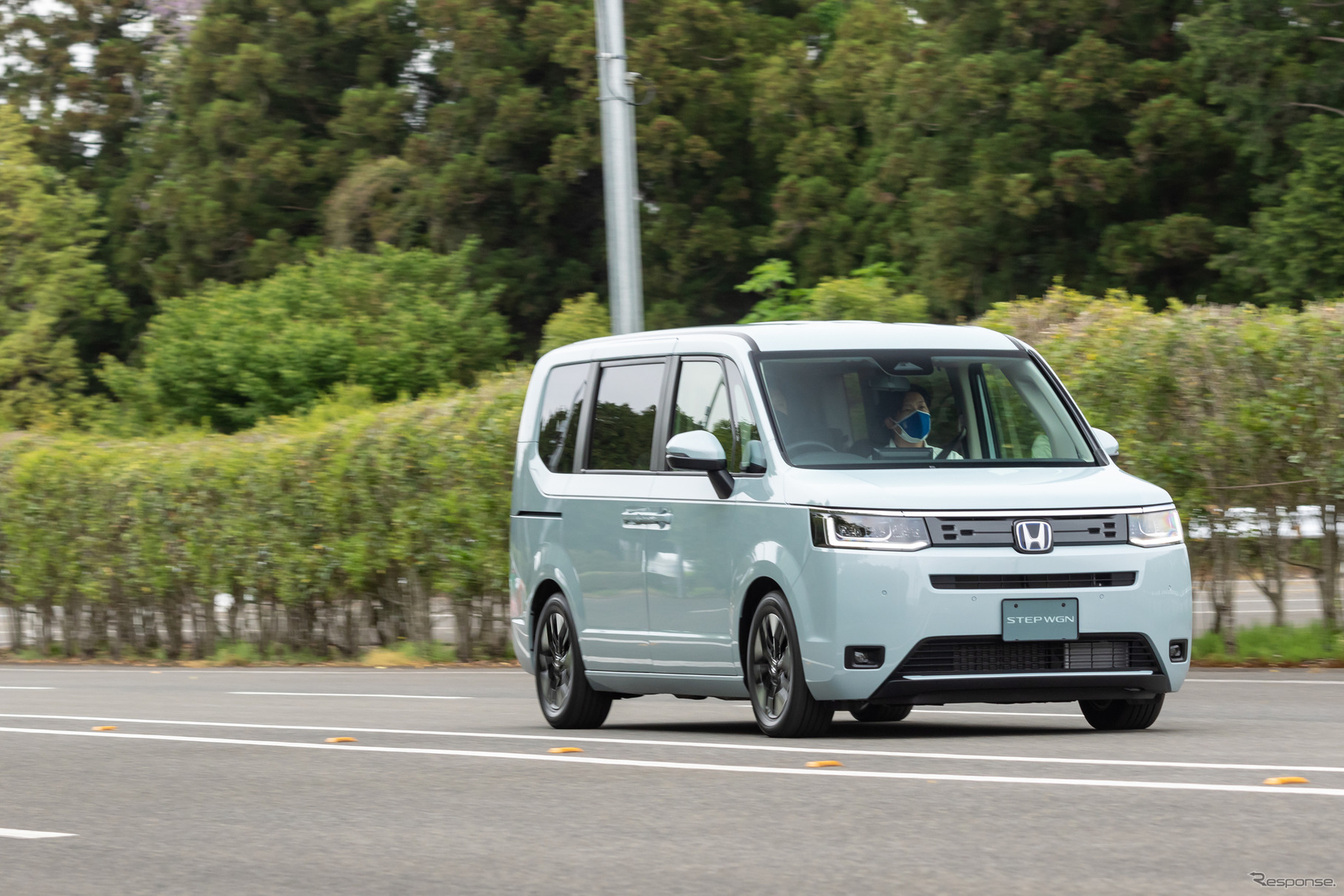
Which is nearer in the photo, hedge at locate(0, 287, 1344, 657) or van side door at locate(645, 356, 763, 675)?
van side door at locate(645, 356, 763, 675)

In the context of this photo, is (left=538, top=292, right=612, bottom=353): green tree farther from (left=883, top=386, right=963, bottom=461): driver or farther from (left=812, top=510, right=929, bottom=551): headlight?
(left=812, top=510, right=929, bottom=551): headlight

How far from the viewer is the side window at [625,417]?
12344mm

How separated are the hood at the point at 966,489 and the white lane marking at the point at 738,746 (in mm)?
1116

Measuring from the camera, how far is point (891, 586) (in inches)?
403

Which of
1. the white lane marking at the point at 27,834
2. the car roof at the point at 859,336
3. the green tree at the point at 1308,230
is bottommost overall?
the white lane marking at the point at 27,834

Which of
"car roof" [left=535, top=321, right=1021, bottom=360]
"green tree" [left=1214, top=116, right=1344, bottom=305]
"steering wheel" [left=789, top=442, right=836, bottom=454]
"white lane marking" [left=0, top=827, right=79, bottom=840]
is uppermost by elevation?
"green tree" [left=1214, top=116, right=1344, bottom=305]

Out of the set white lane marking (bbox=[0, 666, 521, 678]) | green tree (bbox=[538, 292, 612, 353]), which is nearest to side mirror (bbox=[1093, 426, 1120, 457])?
white lane marking (bbox=[0, 666, 521, 678])

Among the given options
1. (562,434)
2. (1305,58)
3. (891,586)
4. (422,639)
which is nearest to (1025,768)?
(891,586)

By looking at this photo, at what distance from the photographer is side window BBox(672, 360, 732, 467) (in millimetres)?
11570

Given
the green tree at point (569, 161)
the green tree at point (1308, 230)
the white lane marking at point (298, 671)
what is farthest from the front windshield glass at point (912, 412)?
the green tree at point (569, 161)

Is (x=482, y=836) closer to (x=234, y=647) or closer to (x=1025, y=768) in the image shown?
(x=1025, y=768)

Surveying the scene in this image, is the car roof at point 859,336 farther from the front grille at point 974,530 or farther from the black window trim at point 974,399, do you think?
the front grille at point 974,530

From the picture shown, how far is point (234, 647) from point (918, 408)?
15.9 metres

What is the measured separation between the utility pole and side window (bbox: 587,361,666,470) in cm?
753
